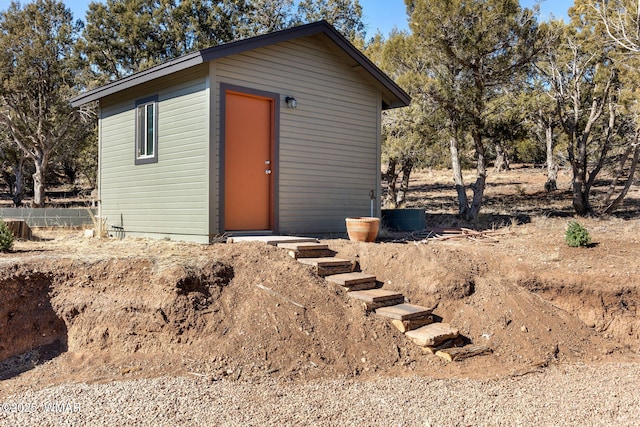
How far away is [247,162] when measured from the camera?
789cm

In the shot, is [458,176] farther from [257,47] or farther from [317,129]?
[257,47]

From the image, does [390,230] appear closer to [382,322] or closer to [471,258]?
[471,258]

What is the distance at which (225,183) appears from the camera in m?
7.59

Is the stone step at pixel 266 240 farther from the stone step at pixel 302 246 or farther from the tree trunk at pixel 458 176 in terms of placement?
the tree trunk at pixel 458 176

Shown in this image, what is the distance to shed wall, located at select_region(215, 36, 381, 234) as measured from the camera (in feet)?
26.6

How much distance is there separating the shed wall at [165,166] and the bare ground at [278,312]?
69 centimetres

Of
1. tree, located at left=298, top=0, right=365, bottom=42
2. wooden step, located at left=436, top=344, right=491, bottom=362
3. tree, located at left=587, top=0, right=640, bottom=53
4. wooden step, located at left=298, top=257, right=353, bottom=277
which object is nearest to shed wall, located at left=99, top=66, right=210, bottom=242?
wooden step, located at left=298, top=257, right=353, bottom=277

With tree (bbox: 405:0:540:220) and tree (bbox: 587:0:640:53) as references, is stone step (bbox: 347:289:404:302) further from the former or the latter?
tree (bbox: 587:0:640:53)

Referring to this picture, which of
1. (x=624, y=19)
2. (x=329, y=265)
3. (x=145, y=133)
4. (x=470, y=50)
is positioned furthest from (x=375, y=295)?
(x=624, y=19)

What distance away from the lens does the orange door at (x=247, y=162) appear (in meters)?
7.66

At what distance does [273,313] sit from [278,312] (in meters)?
0.06

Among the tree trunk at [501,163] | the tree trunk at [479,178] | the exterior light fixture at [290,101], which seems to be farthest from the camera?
the tree trunk at [501,163]

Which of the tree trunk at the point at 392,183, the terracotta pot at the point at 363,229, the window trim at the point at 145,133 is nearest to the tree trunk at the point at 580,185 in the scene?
the tree trunk at the point at 392,183

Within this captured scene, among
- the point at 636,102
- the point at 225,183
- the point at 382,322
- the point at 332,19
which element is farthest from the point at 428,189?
the point at 382,322
